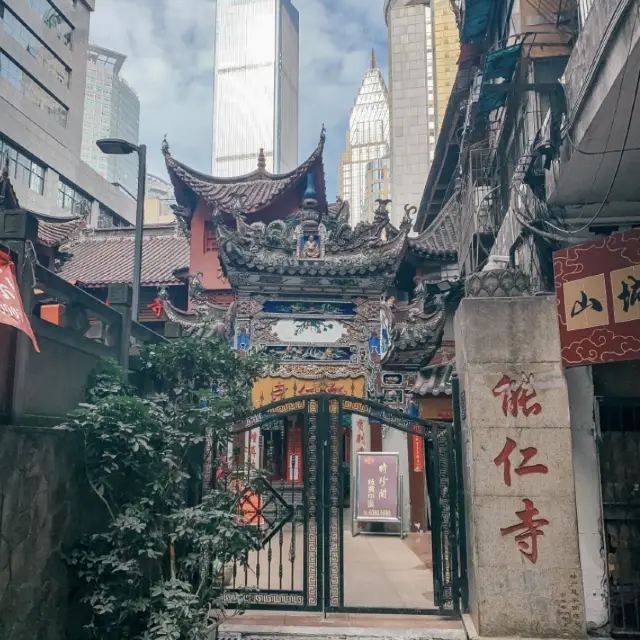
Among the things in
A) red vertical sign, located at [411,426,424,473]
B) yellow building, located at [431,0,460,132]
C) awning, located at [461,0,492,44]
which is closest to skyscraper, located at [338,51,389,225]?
yellow building, located at [431,0,460,132]

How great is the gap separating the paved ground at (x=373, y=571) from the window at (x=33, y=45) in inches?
1095

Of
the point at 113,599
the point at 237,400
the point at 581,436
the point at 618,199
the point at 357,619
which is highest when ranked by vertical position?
the point at 618,199

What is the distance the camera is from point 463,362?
584 centimetres

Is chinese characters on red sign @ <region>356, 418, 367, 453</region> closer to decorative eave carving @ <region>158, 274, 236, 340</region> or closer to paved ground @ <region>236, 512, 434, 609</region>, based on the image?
paved ground @ <region>236, 512, 434, 609</region>

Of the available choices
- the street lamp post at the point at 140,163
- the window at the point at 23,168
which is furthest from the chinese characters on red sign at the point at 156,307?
the window at the point at 23,168

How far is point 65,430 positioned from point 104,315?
1529 mm

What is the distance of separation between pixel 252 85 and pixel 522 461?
268 ft

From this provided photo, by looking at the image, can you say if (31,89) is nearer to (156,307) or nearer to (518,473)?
(156,307)

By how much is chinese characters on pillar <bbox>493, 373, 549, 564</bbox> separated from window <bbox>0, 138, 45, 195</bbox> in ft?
85.5

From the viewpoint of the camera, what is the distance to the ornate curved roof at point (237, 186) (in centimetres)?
1777

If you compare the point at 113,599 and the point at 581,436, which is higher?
the point at 581,436

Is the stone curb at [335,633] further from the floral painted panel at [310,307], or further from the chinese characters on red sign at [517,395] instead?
the floral painted panel at [310,307]

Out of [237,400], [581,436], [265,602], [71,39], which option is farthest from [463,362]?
[71,39]

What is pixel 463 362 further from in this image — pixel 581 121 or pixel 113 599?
pixel 113 599
